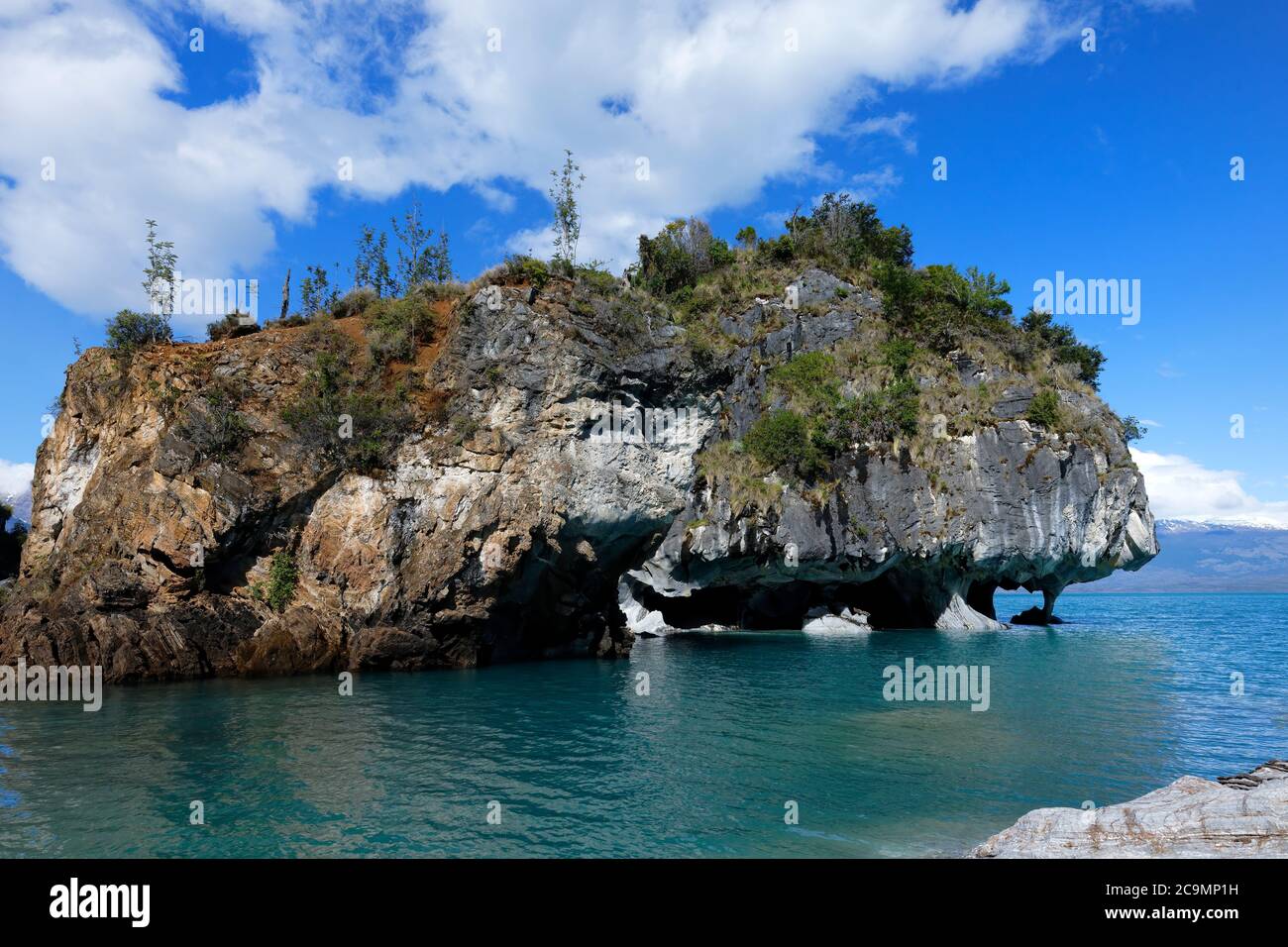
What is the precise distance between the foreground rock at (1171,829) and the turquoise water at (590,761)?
2901 millimetres

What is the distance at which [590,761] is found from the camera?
1508cm

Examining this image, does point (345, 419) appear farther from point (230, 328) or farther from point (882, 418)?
point (882, 418)

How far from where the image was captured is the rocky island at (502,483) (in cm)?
2581

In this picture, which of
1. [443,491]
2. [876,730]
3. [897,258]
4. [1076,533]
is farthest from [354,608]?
[897,258]

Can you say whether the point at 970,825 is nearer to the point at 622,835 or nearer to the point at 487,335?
the point at 622,835

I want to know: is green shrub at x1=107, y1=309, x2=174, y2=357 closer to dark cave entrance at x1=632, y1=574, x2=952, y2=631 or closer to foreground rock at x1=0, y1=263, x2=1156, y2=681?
foreground rock at x1=0, y1=263, x2=1156, y2=681

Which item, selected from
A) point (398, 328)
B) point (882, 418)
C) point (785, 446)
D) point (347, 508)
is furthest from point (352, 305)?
point (882, 418)

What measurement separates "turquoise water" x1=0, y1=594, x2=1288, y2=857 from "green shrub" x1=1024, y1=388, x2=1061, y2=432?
2199cm

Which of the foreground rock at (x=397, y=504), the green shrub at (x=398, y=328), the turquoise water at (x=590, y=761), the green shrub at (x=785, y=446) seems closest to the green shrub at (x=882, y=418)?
the green shrub at (x=785, y=446)

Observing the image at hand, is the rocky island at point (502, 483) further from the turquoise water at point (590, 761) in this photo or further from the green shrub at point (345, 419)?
the turquoise water at point (590, 761)

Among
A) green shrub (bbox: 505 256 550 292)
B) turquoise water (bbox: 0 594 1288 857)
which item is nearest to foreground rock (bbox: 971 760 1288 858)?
turquoise water (bbox: 0 594 1288 857)

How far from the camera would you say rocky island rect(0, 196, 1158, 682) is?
25.8 m

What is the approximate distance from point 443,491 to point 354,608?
529 centimetres

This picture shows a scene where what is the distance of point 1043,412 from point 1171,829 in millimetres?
43932
